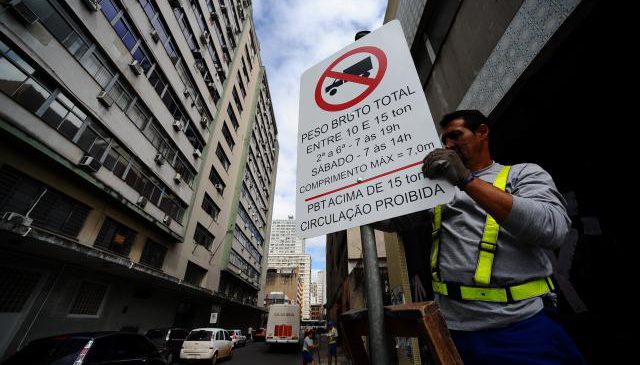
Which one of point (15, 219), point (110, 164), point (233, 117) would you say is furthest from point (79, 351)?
point (233, 117)

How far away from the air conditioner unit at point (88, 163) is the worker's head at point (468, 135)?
1391 centimetres

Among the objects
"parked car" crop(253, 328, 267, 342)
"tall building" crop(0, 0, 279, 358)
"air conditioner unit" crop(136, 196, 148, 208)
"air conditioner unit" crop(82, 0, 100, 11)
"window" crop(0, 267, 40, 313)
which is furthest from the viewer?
"parked car" crop(253, 328, 267, 342)

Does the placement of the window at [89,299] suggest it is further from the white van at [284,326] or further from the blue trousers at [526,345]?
the blue trousers at [526,345]

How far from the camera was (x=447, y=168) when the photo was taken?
111 centimetres

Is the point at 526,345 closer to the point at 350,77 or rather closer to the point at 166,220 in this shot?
the point at 350,77

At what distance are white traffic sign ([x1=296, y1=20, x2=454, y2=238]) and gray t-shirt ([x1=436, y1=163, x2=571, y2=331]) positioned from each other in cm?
36

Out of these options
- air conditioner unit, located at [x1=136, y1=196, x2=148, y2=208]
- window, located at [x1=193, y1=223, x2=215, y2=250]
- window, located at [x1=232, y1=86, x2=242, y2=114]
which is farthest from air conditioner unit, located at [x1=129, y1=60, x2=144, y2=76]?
window, located at [x1=232, y1=86, x2=242, y2=114]

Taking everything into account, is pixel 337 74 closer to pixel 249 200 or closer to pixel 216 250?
pixel 216 250

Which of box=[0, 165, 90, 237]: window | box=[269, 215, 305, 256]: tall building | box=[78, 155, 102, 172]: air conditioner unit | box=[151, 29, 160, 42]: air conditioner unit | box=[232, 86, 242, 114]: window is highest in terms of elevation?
box=[269, 215, 305, 256]: tall building

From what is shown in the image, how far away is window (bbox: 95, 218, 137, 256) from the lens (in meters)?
13.0

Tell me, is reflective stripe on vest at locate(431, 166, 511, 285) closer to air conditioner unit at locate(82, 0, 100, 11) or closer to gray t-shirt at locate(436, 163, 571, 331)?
gray t-shirt at locate(436, 163, 571, 331)

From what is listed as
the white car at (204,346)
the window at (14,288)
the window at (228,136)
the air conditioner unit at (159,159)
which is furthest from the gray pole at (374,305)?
the window at (228,136)

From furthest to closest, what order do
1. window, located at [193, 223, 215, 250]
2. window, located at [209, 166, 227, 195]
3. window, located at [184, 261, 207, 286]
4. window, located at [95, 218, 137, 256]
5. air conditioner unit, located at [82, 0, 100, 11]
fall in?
window, located at [209, 166, 227, 195] → window, located at [193, 223, 215, 250] → window, located at [184, 261, 207, 286] → window, located at [95, 218, 137, 256] → air conditioner unit, located at [82, 0, 100, 11]

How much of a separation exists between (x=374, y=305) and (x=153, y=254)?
19266 mm
